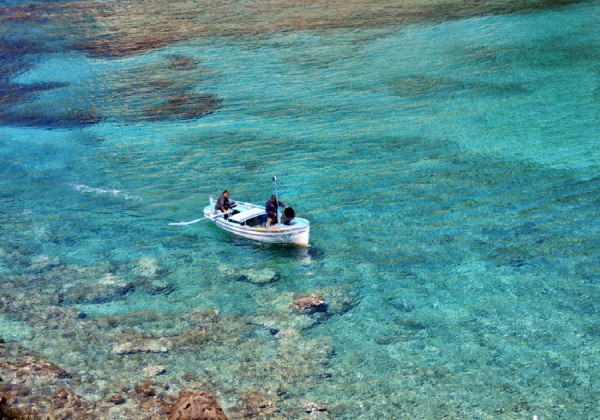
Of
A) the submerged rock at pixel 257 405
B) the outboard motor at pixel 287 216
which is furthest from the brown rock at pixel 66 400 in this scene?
the outboard motor at pixel 287 216

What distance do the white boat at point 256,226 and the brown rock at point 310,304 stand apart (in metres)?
3.08

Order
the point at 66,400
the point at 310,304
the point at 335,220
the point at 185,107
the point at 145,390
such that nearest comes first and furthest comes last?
the point at 66,400, the point at 145,390, the point at 310,304, the point at 335,220, the point at 185,107

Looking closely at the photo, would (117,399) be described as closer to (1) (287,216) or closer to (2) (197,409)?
(2) (197,409)

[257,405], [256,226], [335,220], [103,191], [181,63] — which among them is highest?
[181,63]

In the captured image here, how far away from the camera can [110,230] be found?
27453mm

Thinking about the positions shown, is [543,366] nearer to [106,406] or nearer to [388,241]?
[388,241]

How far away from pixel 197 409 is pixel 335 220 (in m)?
13.4

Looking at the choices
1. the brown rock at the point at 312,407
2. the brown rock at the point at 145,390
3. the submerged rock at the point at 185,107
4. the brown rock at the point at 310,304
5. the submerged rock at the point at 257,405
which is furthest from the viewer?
the submerged rock at the point at 185,107

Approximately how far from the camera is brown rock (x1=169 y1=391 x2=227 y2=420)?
14500 millimetres

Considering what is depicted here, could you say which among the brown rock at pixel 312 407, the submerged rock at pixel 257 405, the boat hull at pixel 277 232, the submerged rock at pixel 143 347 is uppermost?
the boat hull at pixel 277 232

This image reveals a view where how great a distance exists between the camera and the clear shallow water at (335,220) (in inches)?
746

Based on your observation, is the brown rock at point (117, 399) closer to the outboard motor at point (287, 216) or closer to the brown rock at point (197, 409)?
the brown rock at point (197, 409)

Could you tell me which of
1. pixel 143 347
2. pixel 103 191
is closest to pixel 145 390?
pixel 143 347

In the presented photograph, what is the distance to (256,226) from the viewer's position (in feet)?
84.9
